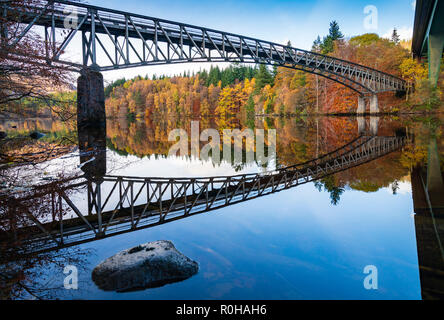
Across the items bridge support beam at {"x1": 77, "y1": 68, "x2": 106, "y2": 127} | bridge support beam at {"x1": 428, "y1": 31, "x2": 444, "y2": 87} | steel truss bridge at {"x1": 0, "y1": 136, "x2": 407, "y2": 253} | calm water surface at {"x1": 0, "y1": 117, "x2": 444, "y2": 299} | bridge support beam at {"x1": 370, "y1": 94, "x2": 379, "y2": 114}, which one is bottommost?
calm water surface at {"x1": 0, "y1": 117, "x2": 444, "y2": 299}

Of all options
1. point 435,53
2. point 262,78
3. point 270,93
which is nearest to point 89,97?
point 435,53

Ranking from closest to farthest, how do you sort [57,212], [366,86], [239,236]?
[239,236] → [57,212] → [366,86]

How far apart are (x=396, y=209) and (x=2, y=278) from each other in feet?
18.9

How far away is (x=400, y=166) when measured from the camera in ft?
27.3

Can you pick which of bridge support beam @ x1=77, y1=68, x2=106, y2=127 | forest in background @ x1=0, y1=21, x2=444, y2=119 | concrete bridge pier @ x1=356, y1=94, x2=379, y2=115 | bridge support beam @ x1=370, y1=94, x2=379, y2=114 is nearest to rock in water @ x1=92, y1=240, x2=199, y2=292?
forest in background @ x1=0, y1=21, x2=444, y2=119

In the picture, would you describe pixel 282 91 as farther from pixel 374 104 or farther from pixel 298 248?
pixel 298 248

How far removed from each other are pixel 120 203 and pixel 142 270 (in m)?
2.70

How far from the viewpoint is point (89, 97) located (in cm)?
2116

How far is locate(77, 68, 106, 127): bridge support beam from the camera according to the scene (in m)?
20.9

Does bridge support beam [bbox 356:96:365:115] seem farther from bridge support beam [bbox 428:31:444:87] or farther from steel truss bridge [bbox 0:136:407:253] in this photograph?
steel truss bridge [bbox 0:136:407:253]

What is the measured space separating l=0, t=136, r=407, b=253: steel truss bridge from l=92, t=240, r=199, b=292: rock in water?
42.6 inches

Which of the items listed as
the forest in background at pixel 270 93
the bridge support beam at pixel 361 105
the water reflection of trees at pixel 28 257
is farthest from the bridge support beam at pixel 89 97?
the bridge support beam at pixel 361 105
